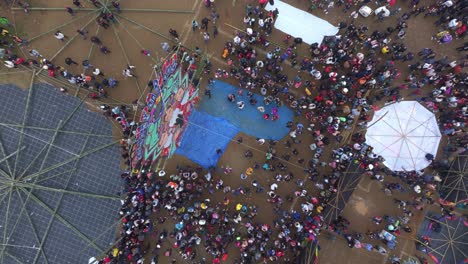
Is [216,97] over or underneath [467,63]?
underneath

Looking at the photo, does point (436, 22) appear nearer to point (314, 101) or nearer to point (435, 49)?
point (435, 49)

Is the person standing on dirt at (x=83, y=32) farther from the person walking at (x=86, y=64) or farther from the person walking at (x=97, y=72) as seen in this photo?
the person walking at (x=97, y=72)

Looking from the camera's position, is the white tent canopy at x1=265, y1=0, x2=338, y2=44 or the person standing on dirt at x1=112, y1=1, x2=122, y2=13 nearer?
the person standing on dirt at x1=112, y1=1, x2=122, y2=13

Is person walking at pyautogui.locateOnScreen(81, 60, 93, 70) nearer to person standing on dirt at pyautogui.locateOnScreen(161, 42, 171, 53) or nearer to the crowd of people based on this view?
the crowd of people

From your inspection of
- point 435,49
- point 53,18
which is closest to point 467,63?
point 435,49

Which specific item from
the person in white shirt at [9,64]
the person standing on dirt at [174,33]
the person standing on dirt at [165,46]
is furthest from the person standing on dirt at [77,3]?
the person standing on dirt at [174,33]

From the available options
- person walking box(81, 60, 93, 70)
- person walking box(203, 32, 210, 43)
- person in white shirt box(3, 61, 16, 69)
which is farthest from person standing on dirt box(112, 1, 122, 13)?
person in white shirt box(3, 61, 16, 69)
